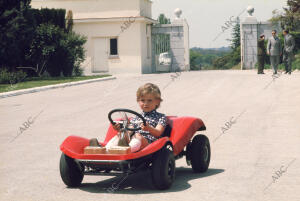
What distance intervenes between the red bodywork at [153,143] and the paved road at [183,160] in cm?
39

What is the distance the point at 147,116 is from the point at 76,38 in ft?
93.2

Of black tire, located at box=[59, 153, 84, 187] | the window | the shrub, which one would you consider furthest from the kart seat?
the window

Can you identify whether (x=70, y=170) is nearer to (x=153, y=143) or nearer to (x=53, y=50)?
(x=153, y=143)

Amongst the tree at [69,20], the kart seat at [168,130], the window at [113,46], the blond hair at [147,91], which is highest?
the tree at [69,20]

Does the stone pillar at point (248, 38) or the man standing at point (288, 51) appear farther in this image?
the stone pillar at point (248, 38)

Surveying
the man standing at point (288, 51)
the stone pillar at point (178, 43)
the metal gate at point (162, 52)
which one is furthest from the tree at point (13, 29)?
the metal gate at point (162, 52)

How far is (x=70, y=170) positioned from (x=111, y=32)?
3457 centimetres

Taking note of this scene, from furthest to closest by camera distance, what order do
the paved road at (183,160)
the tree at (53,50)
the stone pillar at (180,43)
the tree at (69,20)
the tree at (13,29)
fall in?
the stone pillar at (180,43)
the tree at (69,20)
the tree at (53,50)
the tree at (13,29)
the paved road at (183,160)

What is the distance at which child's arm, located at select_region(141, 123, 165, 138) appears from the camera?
645cm

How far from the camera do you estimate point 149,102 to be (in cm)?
678

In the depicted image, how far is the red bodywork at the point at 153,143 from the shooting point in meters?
6.18

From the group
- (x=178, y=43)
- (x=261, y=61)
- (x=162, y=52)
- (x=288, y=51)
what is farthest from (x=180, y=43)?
(x=288, y=51)

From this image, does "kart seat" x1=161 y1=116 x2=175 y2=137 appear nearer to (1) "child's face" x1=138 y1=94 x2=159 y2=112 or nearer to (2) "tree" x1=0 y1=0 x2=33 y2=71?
(1) "child's face" x1=138 y1=94 x2=159 y2=112

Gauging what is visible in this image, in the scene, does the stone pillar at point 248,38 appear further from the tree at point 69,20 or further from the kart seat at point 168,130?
the kart seat at point 168,130
